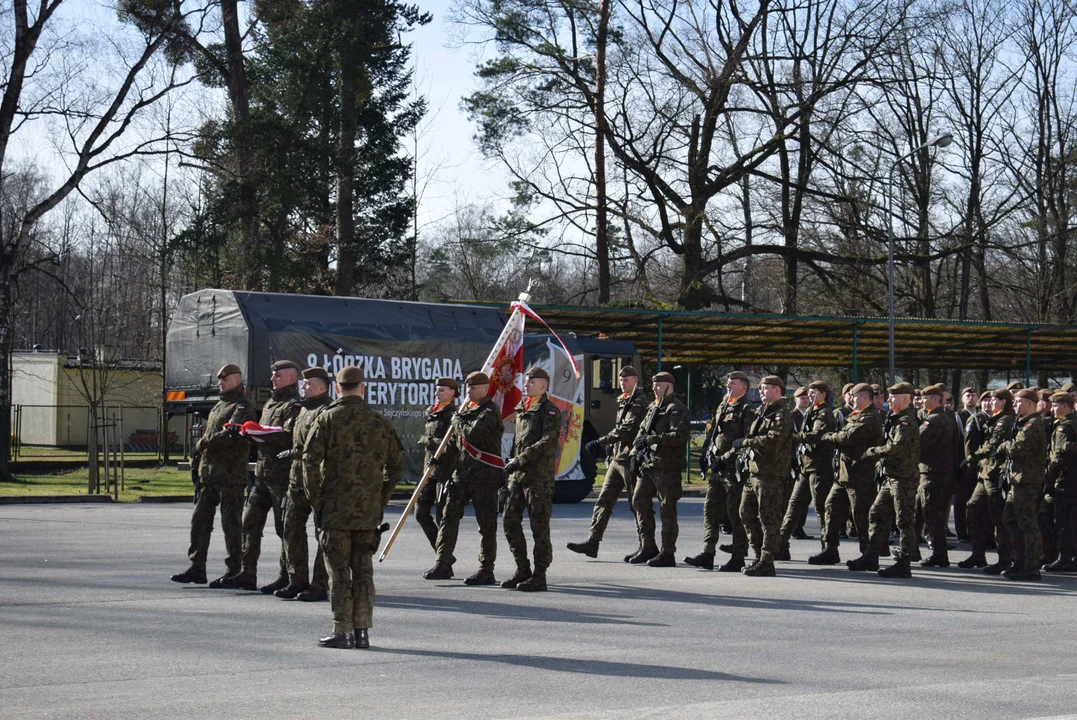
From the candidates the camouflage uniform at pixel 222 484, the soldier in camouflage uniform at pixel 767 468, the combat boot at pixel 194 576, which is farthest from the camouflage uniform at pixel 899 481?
the combat boot at pixel 194 576

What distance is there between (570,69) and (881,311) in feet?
40.0

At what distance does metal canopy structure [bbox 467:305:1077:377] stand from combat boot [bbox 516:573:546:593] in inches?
464

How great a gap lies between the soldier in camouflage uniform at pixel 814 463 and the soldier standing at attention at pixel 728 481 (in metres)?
1.40

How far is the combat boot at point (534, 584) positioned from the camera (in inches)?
423

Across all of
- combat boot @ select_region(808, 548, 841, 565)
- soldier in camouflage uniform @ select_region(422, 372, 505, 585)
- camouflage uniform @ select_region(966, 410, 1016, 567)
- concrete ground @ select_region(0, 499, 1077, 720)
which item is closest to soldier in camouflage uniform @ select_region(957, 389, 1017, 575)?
camouflage uniform @ select_region(966, 410, 1016, 567)

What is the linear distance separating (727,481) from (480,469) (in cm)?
288

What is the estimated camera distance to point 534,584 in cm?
1075

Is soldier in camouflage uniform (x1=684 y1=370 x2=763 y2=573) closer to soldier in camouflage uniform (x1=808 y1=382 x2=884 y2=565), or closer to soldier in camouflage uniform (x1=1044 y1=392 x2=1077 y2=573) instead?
soldier in camouflage uniform (x1=808 y1=382 x2=884 y2=565)

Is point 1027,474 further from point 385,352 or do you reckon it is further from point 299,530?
point 385,352

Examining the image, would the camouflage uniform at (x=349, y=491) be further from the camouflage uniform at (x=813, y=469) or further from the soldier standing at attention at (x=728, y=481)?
the camouflage uniform at (x=813, y=469)

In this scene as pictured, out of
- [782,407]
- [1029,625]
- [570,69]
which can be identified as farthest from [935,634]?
[570,69]

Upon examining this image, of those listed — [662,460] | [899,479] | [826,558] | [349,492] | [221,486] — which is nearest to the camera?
[349,492]

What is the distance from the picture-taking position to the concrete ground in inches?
251

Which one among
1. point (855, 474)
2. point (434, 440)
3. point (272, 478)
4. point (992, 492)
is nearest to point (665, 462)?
point (855, 474)
